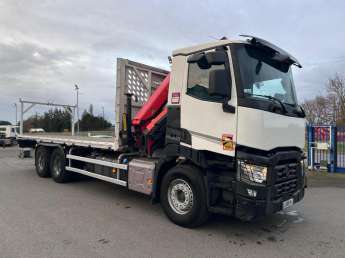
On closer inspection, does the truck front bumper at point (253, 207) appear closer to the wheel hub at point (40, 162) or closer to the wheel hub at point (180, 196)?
the wheel hub at point (180, 196)

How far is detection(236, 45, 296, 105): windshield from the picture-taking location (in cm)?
458

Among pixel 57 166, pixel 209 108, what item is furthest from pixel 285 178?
pixel 57 166

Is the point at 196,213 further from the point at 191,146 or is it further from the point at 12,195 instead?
the point at 12,195

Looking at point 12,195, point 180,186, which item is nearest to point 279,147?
point 180,186

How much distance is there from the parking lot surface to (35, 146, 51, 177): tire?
8.11 feet

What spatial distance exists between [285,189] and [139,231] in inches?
93.3

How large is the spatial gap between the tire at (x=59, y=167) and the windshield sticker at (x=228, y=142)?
5.59 meters

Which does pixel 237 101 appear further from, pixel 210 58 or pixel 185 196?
pixel 185 196

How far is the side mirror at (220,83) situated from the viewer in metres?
4.50

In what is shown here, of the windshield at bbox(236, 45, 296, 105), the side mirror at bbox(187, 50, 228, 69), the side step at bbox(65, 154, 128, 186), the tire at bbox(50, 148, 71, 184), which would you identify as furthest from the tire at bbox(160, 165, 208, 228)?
the tire at bbox(50, 148, 71, 184)

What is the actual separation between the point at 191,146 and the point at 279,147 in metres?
→ 1.35

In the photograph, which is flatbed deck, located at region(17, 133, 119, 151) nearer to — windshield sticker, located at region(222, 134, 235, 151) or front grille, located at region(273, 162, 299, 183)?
windshield sticker, located at region(222, 134, 235, 151)

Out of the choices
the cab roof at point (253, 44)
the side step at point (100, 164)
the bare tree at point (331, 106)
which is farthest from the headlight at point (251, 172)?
the bare tree at point (331, 106)

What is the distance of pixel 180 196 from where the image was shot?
5316 millimetres
